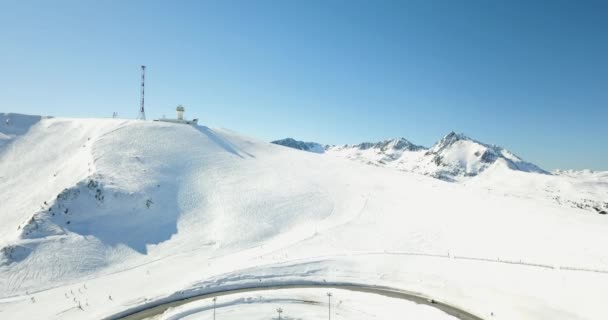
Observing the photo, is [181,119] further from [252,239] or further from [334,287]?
[334,287]

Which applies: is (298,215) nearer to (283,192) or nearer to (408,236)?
(283,192)

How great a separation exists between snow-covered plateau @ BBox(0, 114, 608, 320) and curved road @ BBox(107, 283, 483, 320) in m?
0.55

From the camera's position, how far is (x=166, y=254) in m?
49.5

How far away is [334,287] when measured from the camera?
43156 millimetres

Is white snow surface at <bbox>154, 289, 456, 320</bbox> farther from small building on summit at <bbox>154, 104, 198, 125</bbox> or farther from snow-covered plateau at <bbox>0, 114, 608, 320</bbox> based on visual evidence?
small building on summit at <bbox>154, 104, 198, 125</bbox>

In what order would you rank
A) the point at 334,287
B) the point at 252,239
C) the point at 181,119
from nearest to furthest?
the point at 334,287 < the point at 252,239 < the point at 181,119

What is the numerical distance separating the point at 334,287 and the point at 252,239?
1695cm

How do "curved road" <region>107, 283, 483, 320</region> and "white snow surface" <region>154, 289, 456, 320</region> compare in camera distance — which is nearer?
"white snow surface" <region>154, 289, 456, 320</region>

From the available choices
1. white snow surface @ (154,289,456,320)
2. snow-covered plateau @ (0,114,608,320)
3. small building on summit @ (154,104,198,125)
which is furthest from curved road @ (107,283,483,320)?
small building on summit @ (154,104,198,125)

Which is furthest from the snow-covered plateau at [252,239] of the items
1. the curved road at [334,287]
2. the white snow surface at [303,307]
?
the curved road at [334,287]

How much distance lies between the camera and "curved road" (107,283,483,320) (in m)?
36.0

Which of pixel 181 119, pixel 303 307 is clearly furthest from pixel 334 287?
pixel 181 119

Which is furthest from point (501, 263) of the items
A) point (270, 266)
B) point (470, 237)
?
point (270, 266)

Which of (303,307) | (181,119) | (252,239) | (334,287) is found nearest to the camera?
(303,307)
